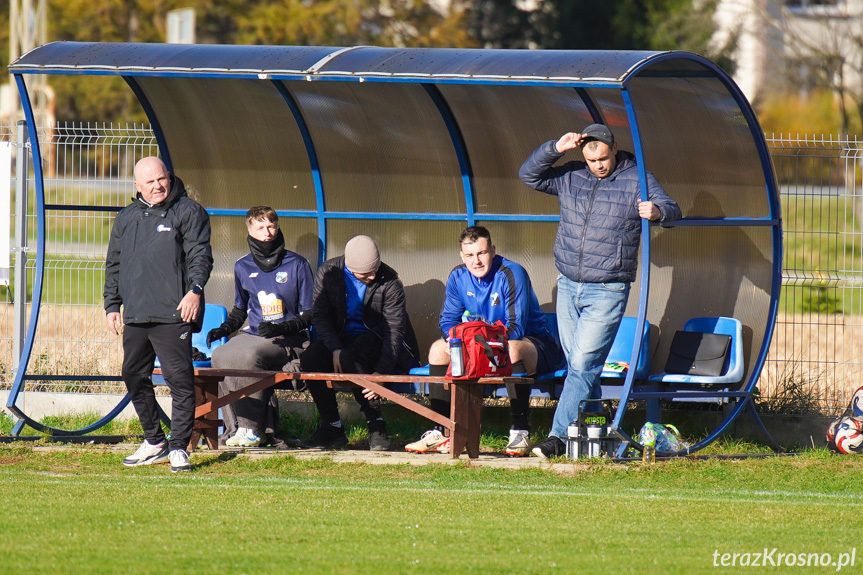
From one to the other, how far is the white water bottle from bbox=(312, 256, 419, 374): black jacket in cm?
71

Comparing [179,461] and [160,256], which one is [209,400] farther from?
[160,256]

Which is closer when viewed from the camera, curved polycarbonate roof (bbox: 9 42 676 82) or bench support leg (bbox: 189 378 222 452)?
curved polycarbonate roof (bbox: 9 42 676 82)

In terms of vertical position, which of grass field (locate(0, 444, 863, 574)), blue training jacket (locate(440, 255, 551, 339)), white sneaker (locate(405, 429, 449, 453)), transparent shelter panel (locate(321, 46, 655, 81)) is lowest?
grass field (locate(0, 444, 863, 574))

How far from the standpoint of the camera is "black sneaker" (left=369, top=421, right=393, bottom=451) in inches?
316

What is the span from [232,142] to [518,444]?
11.5 ft

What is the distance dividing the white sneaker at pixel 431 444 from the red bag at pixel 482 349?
535 millimetres

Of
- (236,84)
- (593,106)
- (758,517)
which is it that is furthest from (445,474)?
(236,84)

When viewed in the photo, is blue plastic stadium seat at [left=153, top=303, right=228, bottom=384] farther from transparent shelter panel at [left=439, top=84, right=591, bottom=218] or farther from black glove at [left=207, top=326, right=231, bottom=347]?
transparent shelter panel at [left=439, top=84, right=591, bottom=218]

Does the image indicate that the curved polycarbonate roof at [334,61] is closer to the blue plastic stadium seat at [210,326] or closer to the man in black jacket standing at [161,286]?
the man in black jacket standing at [161,286]

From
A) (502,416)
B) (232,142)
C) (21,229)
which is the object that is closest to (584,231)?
(502,416)

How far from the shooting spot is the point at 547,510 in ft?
19.8

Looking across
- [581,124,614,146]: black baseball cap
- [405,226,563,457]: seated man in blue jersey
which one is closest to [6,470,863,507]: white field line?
[405,226,563,457]: seated man in blue jersey

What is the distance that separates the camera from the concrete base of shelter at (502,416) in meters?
8.59

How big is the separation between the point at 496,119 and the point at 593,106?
2.43 feet
